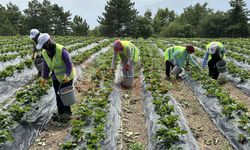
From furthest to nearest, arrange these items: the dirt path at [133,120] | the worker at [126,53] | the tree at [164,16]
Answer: the tree at [164,16] < the worker at [126,53] < the dirt path at [133,120]

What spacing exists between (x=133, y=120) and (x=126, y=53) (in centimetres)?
231

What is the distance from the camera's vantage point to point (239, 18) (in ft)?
152

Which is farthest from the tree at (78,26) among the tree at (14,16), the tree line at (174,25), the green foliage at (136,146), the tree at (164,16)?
the green foliage at (136,146)

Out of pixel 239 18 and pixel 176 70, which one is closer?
pixel 176 70

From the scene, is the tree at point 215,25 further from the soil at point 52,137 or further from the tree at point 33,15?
the soil at point 52,137

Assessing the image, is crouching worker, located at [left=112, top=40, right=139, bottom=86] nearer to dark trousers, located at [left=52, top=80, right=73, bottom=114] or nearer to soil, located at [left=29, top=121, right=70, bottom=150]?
dark trousers, located at [left=52, top=80, right=73, bottom=114]

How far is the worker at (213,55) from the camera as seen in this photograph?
871 cm

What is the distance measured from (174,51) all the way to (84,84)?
9.94 ft

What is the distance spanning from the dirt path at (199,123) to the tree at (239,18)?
134 feet

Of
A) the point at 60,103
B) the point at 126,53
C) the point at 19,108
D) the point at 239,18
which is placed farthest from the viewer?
the point at 239,18

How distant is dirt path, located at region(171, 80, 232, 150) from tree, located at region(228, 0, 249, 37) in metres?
40.7

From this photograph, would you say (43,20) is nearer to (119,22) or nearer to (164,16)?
(119,22)

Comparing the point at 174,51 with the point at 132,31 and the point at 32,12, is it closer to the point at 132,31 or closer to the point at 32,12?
the point at 132,31

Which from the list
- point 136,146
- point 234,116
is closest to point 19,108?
point 136,146
